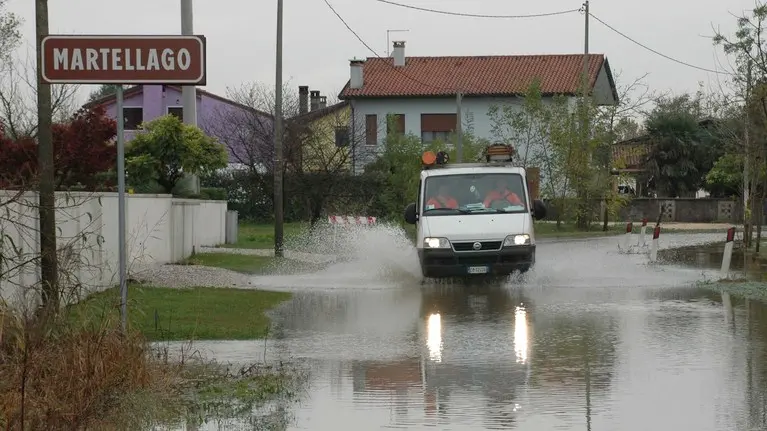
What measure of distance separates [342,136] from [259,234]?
14752 mm

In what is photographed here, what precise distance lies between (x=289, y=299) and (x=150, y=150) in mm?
13595

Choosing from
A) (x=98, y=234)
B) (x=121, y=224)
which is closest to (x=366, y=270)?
(x=98, y=234)

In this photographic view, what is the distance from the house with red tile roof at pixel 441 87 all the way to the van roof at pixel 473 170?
48767mm

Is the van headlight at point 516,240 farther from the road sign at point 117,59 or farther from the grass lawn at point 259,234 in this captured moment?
the grass lawn at point 259,234

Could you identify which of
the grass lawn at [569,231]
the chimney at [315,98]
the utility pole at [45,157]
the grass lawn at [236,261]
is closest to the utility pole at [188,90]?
the grass lawn at [236,261]

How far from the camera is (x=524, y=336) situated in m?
13.6

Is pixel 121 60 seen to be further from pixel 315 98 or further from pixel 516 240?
pixel 315 98

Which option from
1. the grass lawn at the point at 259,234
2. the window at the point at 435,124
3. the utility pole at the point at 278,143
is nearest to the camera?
the utility pole at the point at 278,143

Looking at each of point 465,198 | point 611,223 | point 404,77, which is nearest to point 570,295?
point 465,198

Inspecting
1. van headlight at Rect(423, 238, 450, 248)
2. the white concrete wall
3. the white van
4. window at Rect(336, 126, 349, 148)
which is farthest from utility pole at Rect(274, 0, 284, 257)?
window at Rect(336, 126, 349, 148)

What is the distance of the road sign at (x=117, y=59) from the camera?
1070 centimetres

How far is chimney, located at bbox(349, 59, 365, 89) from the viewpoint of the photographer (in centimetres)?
7350

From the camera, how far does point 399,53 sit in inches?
2977

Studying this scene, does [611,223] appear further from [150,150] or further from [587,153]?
[150,150]
